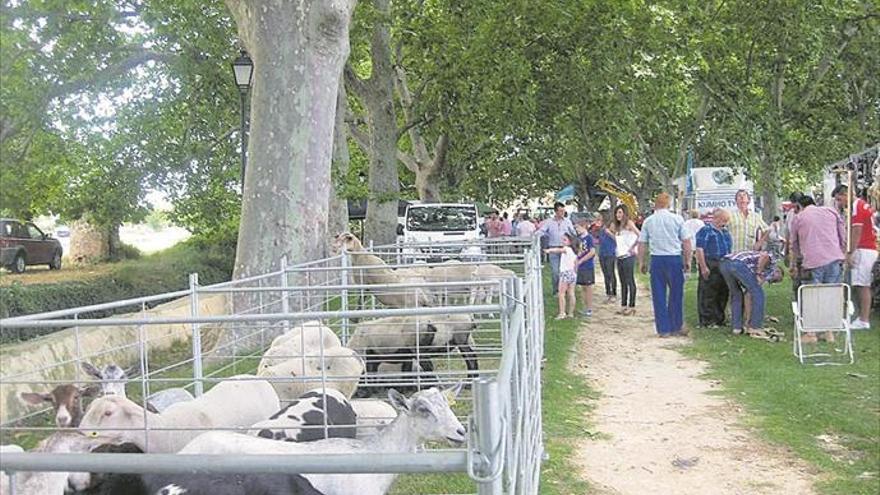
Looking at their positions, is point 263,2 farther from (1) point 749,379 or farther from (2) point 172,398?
(1) point 749,379

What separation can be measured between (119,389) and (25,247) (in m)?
24.1

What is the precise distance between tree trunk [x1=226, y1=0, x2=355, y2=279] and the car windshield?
13.1 meters

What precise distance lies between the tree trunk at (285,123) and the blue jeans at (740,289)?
6.06 m

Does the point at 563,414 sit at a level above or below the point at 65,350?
below

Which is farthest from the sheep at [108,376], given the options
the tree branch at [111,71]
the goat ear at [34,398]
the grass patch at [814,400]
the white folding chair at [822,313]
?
the tree branch at [111,71]

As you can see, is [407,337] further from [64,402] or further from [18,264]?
[18,264]

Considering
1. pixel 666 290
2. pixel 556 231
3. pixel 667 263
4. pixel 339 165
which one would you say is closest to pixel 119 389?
pixel 667 263

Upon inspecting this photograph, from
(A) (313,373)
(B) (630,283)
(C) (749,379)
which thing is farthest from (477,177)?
(A) (313,373)

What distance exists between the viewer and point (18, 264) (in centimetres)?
2589

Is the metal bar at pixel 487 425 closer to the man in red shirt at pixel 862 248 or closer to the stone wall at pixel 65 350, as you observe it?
the stone wall at pixel 65 350

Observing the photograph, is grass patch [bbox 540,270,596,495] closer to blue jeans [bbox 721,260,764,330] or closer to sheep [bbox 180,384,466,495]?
sheep [bbox 180,384,466,495]

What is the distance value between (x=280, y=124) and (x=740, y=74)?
54.8ft

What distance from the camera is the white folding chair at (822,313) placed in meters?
10.0

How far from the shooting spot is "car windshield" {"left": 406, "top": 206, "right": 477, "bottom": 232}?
77.8 ft
